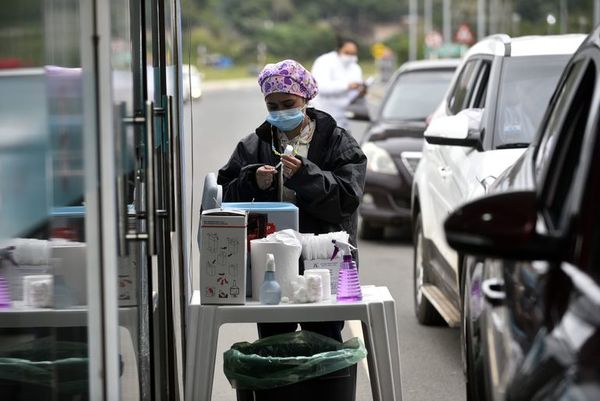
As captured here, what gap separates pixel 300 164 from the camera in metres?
6.43

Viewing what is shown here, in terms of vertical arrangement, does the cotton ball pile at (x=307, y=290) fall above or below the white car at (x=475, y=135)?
below

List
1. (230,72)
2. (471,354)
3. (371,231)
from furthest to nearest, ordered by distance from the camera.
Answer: (230,72)
(371,231)
(471,354)

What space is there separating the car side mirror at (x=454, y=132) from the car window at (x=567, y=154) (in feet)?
11.5

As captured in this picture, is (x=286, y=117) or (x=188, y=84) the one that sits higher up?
(x=188, y=84)

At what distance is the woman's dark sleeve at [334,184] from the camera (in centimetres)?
645

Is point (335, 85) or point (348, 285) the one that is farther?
point (335, 85)

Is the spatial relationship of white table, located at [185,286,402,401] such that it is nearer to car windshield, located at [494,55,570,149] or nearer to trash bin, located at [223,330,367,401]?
trash bin, located at [223,330,367,401]

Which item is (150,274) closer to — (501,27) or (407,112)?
(407,112)

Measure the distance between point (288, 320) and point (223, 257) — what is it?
1.15 ft

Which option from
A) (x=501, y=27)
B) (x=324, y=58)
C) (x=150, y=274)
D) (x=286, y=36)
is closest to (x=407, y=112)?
(x=324, y=58)

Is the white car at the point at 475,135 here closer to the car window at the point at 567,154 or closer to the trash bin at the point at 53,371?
the car window at the point at 567,154

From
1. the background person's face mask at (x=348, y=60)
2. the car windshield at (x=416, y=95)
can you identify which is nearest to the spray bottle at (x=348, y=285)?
the car windshield at (x=416, y=95)

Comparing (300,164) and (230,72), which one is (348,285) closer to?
(300,164)

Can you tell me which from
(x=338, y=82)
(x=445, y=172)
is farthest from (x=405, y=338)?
(x=338, y=82)
